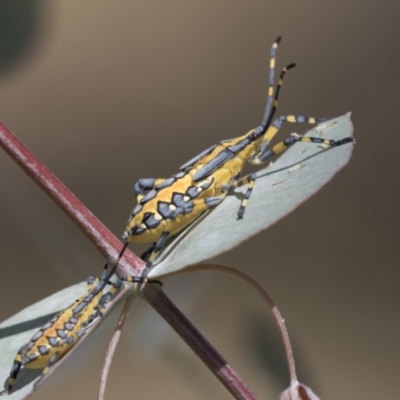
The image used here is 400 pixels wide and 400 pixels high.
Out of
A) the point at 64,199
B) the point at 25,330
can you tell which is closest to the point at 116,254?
the point at 64,199

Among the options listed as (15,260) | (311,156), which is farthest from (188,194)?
(15,260)

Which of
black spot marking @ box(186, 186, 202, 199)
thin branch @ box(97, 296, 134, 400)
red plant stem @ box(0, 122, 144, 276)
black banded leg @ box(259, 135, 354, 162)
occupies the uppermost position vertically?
red plant stem @ box(0, 122, 144, 276)

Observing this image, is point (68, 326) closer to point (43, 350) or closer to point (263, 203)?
point (43, 350)

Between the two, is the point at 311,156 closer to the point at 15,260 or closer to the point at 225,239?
the point at 225,239

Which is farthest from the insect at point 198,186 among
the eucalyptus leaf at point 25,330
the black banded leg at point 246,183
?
the eucalyptus leaf at point 25,330

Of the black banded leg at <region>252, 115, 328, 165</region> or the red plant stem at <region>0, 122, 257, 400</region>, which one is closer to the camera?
the red plant stem at <region>0, 122, 257, 400</region>

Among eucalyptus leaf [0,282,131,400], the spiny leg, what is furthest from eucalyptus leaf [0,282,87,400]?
the spiny leg

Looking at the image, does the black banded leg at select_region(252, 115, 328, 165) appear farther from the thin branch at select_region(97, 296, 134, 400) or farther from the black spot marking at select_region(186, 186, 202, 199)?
the thin branch at select_region(97, 296, 134, 400)
